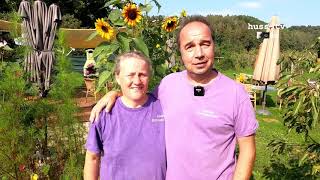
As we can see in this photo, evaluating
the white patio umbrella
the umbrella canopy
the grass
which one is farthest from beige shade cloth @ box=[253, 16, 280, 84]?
the umbrella canopy

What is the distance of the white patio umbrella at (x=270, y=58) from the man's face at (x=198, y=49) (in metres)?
7.93

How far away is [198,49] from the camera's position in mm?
1847

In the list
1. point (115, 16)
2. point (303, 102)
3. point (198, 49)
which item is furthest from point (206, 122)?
point (115, 16)

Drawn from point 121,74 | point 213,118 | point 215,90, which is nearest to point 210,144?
point 213,118

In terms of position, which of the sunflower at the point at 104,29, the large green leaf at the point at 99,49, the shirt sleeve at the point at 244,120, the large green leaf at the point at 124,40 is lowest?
the shirt sleeve at the point at 244,120

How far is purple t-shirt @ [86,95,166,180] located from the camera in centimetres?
191

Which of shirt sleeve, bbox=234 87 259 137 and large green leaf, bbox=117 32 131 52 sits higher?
large green leaf, bbox=117 32 131 52

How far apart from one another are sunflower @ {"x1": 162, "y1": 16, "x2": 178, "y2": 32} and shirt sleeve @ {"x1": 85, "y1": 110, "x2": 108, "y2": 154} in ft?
4.95

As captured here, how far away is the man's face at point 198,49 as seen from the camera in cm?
185

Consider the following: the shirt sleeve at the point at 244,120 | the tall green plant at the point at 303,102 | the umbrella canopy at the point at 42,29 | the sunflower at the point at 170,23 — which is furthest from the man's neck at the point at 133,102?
the umbrella canopy at the point at 42,29

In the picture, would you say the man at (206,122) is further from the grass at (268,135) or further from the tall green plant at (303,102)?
the grass at (268,135)

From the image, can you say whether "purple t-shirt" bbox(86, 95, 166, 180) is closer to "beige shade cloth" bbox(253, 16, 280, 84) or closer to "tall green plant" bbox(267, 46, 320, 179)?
"tall green plant" bbox(267, 46, 320, 179)

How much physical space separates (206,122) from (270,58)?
8.19m

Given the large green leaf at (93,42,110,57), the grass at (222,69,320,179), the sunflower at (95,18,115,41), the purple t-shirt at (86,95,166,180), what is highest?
the sunflower at (95,18,115,41)
